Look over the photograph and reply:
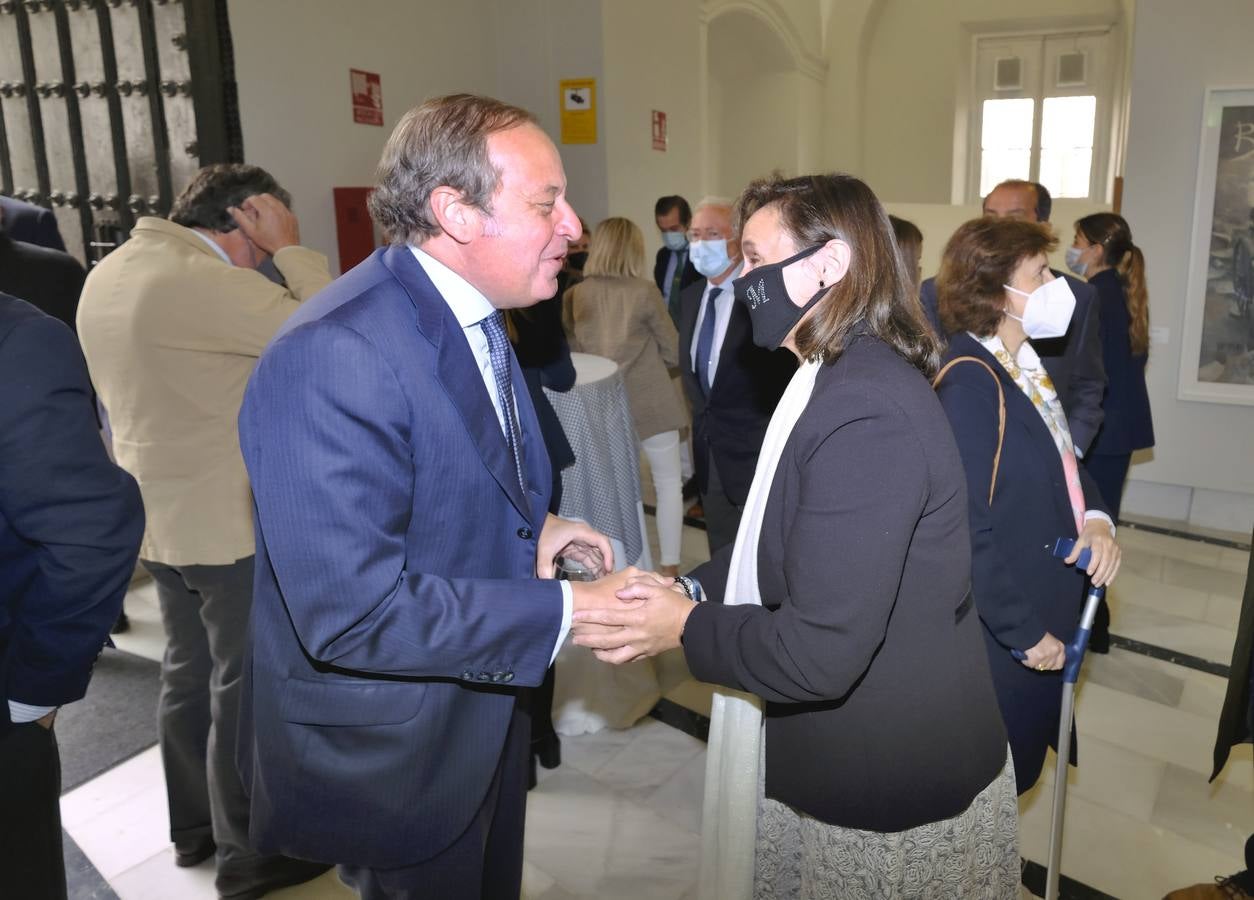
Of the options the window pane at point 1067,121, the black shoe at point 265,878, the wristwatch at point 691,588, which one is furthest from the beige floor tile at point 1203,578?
the window pane at point 1067,121

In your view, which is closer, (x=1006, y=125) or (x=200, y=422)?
(x=200, y=422)

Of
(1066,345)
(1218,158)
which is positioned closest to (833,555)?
(1066,345)

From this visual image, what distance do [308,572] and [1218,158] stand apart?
5699mm

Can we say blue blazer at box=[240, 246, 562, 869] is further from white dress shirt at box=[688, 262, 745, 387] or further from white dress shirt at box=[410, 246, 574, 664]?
white dress shirt at box=[688, 262, 745, 387]

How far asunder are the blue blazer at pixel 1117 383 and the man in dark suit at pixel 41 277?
13.9 feet

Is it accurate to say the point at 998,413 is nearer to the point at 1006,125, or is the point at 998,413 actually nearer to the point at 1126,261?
the point at 1126,261

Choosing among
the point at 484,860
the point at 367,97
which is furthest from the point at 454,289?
the point at 367,97

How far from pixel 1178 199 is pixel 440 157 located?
17.5 feet

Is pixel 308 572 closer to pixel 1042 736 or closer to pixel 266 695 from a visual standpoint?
pixel 266 695

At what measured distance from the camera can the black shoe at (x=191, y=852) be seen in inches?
106

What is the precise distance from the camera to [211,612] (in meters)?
2.51

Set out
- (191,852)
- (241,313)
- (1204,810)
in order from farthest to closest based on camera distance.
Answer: (1204,810)
(191,852)
(241,313)

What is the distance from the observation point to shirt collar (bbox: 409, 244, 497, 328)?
148 centimetres

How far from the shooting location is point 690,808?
2926 millimetres
